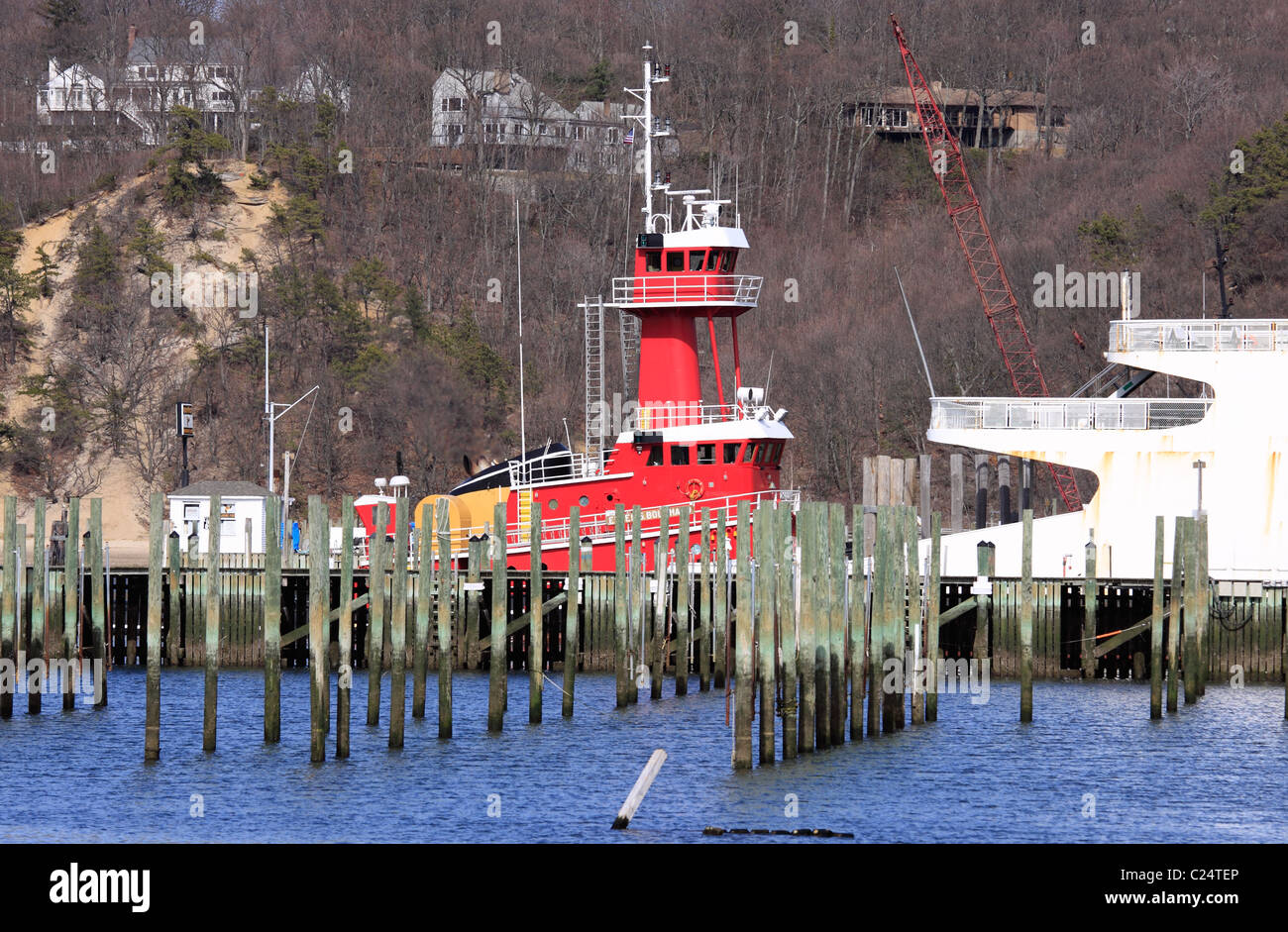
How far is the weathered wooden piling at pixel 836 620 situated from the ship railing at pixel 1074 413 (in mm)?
11842

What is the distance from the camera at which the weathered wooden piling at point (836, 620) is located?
31344 millimetres

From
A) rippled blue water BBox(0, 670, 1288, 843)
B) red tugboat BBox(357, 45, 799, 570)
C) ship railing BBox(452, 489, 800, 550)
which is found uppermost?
red tugboat BBox(357, 45, 799, 570)

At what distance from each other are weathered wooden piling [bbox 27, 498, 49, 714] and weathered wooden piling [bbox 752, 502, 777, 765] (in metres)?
14.1

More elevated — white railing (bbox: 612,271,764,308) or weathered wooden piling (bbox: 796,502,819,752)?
white railing (bbox: 612,271,764,308)

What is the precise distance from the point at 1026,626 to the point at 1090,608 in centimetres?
382

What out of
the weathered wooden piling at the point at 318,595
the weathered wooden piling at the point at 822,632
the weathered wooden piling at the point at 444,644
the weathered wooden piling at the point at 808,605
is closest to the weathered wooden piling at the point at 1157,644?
the weathered wooden piling at the point at 822,632

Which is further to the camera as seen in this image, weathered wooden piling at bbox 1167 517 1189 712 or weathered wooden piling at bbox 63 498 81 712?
weathered wooden piling at bbox 63 498 81 712

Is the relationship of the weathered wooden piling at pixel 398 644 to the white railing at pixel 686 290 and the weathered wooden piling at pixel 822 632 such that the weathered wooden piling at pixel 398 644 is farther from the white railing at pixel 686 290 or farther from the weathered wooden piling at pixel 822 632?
the white railing at pixel 686 290

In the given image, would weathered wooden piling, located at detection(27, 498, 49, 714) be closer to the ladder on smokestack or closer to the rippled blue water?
the rippled blue water

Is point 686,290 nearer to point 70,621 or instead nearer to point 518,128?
point 70,621

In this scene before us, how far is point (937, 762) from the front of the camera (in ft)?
108

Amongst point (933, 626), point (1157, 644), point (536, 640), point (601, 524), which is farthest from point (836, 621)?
point (601, 524)

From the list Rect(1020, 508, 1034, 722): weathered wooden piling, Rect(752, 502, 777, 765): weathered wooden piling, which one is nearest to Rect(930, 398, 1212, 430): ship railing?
Rect(1020, 508, 1034, 722): weathered wooden piling

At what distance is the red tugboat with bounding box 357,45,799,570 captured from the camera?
4978cm
